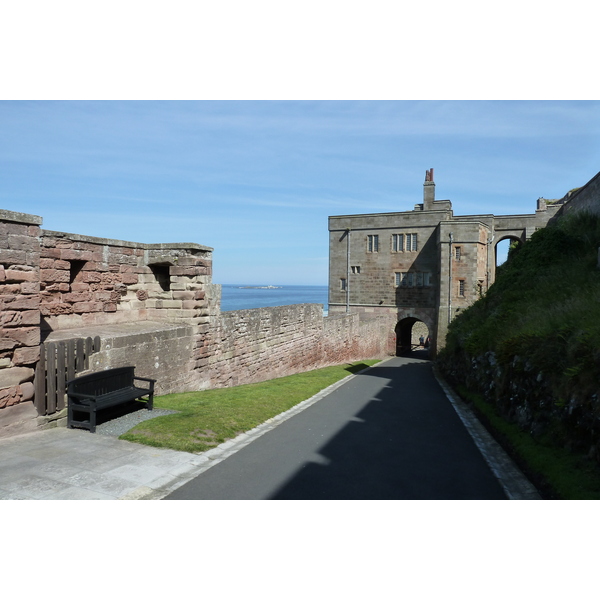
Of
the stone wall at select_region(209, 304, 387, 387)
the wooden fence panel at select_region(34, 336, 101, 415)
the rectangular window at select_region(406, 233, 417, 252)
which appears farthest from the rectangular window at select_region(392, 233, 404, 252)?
the wooden fence panel at select_region(34, 336, 101, 415)

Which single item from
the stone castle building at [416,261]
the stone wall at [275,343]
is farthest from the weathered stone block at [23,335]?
the stone castle building at [416,261]

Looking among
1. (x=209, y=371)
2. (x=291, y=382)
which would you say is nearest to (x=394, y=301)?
(x=291, y=382)

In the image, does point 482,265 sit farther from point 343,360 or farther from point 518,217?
point 343,360

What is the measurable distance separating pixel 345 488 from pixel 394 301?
3331 cm

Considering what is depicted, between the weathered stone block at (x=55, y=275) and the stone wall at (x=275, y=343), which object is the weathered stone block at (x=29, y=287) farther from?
the stone wall at (x=275, y=343)

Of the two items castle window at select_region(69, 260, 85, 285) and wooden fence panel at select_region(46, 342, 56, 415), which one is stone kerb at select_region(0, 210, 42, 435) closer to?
wooden fence panel at select_region(46, 342, 56, 415)

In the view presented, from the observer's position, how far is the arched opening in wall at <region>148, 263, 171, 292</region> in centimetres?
1209

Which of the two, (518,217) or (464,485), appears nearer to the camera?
(464,485)

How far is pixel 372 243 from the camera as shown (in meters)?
39.2

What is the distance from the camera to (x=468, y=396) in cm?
1277

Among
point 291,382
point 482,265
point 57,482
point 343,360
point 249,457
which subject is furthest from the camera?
point 482,265

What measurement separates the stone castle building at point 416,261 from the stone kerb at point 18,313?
30462mm

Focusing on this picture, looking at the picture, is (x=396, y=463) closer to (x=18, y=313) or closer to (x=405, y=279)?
(x=18, y=313)

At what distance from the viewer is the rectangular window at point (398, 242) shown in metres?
38.4
